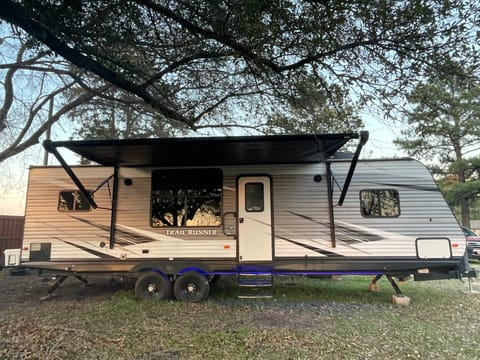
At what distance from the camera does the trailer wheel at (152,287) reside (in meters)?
5.83

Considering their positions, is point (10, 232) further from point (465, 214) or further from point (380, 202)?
point (465, 214)

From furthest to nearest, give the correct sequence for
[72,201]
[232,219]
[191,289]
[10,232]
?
[10,232]
[72,201]
[232,219]
[191,289]

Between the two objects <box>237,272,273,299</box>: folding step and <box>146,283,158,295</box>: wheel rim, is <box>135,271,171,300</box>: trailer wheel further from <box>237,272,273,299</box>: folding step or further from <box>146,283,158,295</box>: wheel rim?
<box>237,272,273,299</box>: folding step

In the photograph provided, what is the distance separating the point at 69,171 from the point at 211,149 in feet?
8.49

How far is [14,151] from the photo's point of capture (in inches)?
350

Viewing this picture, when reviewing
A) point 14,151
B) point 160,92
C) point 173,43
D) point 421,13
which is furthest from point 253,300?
point 14,151

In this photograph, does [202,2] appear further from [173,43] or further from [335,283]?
[335,283]

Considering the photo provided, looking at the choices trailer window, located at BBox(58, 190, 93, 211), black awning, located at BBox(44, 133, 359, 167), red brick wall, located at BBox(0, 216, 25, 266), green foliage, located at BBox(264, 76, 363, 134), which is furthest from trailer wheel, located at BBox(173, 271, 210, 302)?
red brick wall, located at BBox(0, 216, 25, 266)

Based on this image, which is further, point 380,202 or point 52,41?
point 380,202

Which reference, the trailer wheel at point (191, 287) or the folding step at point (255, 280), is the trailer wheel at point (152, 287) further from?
the folding step at point (255, 280)

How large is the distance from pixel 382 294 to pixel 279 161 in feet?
11.3

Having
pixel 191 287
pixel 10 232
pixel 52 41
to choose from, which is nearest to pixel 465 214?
pixel 191 287

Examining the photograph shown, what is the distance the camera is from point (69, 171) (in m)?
5.57

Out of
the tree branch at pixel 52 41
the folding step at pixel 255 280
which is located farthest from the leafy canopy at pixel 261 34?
the folding step at pixel 255 280
